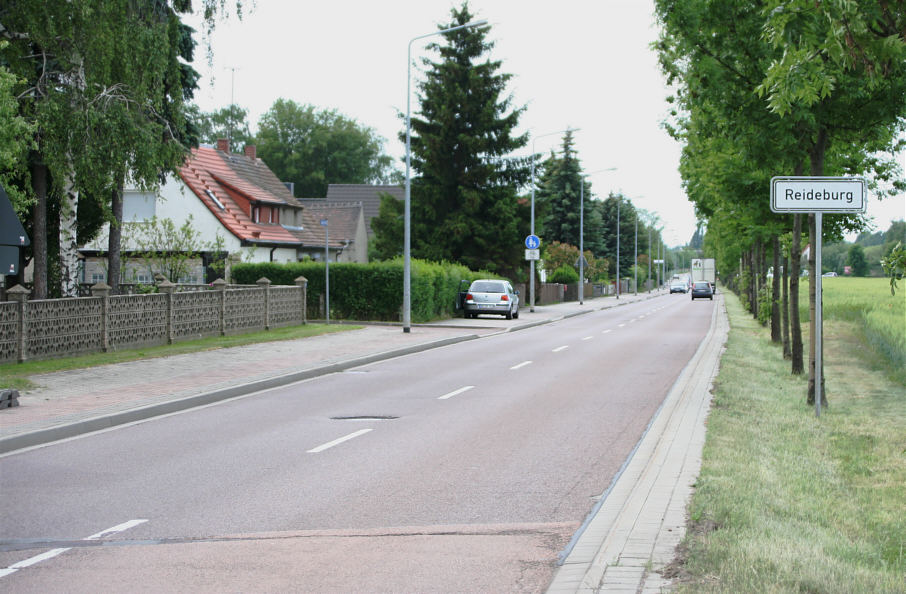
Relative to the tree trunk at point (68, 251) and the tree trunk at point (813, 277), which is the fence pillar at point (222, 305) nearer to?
the tree trunk at point (68, 251)

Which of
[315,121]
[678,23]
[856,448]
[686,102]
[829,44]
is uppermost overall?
[315,121]

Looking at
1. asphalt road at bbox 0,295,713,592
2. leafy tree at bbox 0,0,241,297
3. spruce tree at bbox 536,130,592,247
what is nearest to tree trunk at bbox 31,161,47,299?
leafy tree at bbox 0,0,241,297

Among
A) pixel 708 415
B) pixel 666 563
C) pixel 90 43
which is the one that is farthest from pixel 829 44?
pixel 90 43

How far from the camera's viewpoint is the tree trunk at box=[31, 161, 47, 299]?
73.5ft

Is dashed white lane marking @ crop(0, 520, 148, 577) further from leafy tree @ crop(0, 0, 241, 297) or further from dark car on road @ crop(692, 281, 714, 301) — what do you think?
dark car on road @ crop(692, 281, 714, 301)

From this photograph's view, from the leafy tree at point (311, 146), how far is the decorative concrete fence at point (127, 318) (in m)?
62.9

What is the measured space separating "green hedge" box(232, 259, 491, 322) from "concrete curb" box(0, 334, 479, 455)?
13853 millimetres

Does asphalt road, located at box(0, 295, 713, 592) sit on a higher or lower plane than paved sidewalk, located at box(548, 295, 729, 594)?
lower

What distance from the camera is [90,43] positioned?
19.0 metres

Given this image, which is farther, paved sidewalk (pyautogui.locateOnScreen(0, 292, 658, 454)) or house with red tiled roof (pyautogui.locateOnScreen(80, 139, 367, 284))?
house with red tiled roof (pyautogui.locateOnScreen(80, 139, 367, 284))

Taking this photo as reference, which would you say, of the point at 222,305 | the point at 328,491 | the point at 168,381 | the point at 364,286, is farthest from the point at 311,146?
the point at 328,491

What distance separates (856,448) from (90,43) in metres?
16.4

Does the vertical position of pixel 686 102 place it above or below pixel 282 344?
above

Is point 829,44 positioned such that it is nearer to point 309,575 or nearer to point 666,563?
point 666,563
